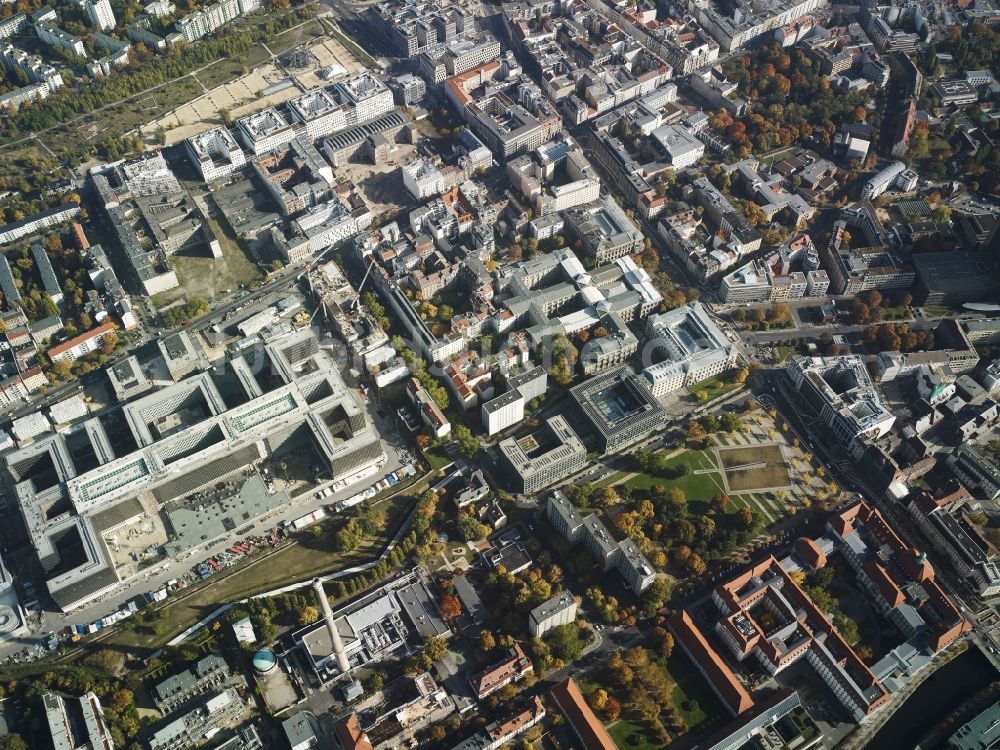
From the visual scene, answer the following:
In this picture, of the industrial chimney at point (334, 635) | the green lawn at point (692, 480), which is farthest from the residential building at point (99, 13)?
the green lawn at point (692, 480)

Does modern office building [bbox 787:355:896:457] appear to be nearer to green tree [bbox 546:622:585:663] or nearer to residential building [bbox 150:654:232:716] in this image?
green tree [bbox 546:622:585:663]

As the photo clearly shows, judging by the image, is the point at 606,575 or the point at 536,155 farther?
the point at 536,155

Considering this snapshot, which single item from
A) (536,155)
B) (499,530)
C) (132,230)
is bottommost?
(499,530)

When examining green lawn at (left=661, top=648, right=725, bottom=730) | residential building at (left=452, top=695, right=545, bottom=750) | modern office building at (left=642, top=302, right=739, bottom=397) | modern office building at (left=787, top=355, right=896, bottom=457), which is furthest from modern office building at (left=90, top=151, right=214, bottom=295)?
modern office building at (left=787, top=355, right=896, bottom=457)

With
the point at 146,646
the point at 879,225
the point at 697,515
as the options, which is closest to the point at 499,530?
the point at 697,515

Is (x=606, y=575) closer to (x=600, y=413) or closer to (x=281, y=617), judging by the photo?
(x=600, y=413)

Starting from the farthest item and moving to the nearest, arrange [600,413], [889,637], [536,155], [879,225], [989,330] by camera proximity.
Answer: [536,155], [879,225], [989,330], [600,413], [889,637]
